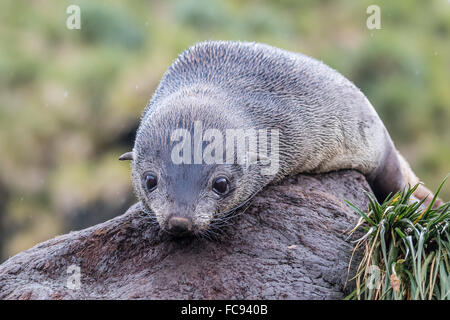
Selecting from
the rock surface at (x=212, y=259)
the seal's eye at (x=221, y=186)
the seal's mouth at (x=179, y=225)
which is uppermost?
the seal's eye at (x=221, y=186)

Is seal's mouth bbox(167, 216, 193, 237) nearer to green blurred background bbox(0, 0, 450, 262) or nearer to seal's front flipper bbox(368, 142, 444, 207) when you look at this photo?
seal's front flipper bbox(368, 142, 444, 207)

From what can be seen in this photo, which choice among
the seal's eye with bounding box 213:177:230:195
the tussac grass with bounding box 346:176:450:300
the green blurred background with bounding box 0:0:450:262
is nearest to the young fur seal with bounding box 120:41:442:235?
the seal's eye with bounding box 213:177:230:195

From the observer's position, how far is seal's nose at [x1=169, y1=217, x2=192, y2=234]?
6.14 metres

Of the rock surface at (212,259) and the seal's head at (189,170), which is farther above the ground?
the seal's head at (189,170)

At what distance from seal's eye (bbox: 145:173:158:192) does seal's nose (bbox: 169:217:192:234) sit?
707 mm

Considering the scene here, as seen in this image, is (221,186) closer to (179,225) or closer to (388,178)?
(179,225)

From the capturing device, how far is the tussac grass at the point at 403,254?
605 centimetres

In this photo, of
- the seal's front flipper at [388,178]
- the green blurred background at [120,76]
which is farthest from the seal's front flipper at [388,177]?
the green blurred background at [120,76]

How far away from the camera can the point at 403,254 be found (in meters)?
6.40

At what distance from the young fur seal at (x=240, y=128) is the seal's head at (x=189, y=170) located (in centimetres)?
1

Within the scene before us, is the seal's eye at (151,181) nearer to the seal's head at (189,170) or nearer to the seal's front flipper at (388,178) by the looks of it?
the seal's head at (189,170)

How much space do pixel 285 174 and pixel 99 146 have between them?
14.8 m
